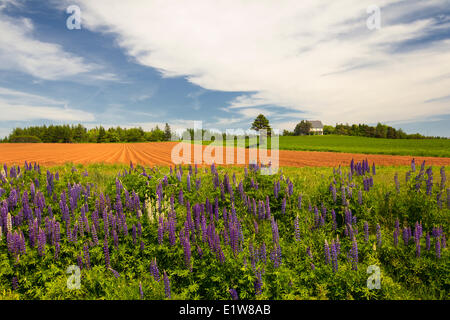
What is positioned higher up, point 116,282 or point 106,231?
point 106,231

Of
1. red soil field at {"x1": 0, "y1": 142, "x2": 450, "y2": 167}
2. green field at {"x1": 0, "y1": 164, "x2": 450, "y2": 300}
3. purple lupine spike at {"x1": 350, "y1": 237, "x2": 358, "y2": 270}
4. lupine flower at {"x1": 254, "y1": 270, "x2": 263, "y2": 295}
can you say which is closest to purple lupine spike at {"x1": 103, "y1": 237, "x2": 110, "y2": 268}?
green field at {"x1": 0, "y1": 164, "x2": 450, "y2": 300}

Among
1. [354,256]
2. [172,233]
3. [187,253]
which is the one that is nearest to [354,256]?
[354,256]

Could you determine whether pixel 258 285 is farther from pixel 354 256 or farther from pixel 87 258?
pixel 87 258

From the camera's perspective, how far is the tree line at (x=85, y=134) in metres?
133

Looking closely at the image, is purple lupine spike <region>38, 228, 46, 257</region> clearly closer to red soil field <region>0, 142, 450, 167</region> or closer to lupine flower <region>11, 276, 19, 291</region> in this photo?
lupine flower <region>11, 276, 19, 291</region>

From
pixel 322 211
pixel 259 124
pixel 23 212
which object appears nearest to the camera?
pixel 23 212

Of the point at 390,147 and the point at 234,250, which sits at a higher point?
the point at 390,147

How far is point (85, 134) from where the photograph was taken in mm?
139250

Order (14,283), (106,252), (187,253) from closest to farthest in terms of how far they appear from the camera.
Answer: (187,253) < (14,283) < (106,252)

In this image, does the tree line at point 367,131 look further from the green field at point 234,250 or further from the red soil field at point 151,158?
the green field at point 234,250
